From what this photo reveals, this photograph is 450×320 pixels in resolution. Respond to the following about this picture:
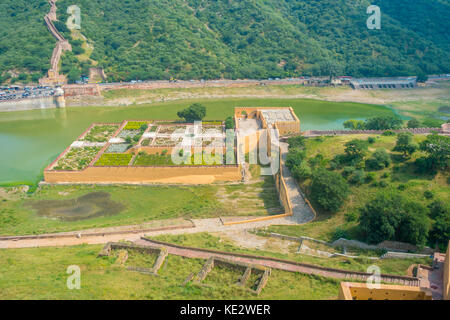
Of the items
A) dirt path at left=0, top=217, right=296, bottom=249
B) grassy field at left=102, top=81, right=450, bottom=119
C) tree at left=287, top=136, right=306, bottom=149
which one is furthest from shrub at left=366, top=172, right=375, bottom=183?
grassy field at left=102, top=81, right=450, bottom=119

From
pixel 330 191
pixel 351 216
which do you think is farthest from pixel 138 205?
pixel 351 216

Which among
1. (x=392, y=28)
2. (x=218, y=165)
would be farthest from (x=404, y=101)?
(x=218, y=165)

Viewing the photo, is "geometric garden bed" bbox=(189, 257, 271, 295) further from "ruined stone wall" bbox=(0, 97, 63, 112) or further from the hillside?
the hillside

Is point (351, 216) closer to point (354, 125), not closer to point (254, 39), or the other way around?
point (354, 125)

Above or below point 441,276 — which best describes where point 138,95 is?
above

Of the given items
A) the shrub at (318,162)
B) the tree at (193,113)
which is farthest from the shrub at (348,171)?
the tree at (193,113)

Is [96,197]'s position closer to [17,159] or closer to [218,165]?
[218,165]
